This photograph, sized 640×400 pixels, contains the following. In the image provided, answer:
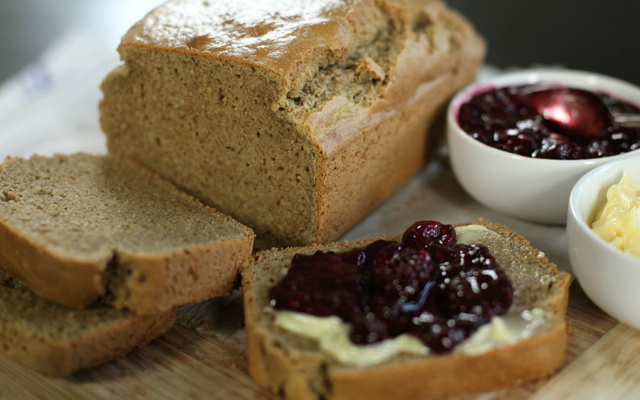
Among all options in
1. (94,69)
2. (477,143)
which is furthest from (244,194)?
(94,69)

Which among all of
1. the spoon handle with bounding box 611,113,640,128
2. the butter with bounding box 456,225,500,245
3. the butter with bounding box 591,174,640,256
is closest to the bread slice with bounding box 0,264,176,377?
the butter with bounding box 456,225,500,245

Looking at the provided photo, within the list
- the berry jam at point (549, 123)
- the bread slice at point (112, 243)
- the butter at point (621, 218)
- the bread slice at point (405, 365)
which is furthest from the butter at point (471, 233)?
the bread slice at point (112, 243)

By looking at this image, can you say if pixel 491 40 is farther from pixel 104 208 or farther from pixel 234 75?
pixel 104 208

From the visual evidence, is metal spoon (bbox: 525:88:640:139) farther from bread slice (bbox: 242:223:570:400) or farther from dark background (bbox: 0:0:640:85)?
dark background (bbox: 0:0:640:85)

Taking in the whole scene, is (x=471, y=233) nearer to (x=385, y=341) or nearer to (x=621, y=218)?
(x=621, y=218)

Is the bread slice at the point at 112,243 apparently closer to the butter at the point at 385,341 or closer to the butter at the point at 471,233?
the butter at the point at 385,341

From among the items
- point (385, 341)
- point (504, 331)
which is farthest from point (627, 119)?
point (385, 341)
